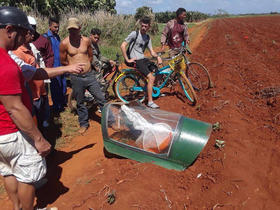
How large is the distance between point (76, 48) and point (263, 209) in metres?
3.73

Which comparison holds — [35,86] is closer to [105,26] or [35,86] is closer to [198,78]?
[198,78]

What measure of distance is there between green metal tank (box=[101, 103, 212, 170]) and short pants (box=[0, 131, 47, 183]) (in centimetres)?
133

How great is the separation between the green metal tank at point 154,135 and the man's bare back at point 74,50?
1226mm

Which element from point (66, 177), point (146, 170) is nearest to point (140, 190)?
point (146, 170)

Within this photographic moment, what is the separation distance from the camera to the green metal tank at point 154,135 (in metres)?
2.99

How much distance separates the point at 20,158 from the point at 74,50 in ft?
8.00

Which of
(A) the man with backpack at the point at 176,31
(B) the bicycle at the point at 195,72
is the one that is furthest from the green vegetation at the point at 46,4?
(B) the bicycle at the point at 195,72

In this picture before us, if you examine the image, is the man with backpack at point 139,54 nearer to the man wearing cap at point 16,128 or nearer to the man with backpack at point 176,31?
the man with backpack at point 176,31

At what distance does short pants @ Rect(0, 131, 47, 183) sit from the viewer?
190 cm

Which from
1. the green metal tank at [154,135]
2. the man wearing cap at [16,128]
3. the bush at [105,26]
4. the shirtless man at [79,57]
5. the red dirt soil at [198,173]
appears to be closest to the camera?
the man wearing cap at [16,128]

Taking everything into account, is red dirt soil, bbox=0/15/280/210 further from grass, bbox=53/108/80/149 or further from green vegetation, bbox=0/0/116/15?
green vegetation, bbox=0/0/116/15

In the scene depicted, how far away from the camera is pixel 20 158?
1999 mm

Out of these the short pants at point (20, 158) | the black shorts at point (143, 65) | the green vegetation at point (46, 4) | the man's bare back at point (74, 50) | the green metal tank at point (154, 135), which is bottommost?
the green metal tank at point (154, 135)

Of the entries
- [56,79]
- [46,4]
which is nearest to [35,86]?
[56,79]
